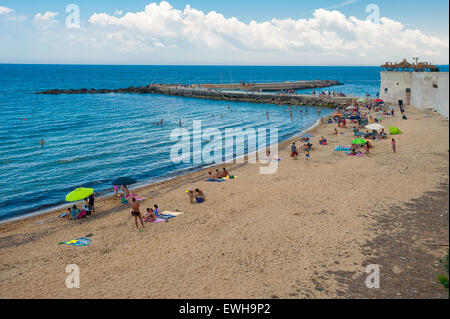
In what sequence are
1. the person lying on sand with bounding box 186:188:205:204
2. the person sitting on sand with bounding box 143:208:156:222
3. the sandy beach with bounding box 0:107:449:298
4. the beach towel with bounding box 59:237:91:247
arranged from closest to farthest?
the sandy beach with bounding box 0:107:449:298 < the beach towel with bounding box 59:237:91:247 < the person sitting on sand with bounding box 143:208:156:222 < the person lying on sand with bounding box 186:188:205:204

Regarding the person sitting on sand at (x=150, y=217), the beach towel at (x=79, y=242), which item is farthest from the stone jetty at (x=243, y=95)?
the beach towel at (x=79, y=242)

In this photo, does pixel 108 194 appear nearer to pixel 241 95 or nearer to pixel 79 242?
pixel 79 242

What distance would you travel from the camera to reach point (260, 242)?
1127cm

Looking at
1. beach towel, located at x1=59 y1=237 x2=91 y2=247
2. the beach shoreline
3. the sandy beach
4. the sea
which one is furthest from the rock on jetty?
beach towel, located at x1=59 y1=237 x2=91 y2=247

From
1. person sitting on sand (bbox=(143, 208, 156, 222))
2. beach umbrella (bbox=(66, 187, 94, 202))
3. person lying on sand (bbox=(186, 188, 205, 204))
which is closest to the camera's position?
person sitting on sand (bbox=(143, 208, 156, 222))

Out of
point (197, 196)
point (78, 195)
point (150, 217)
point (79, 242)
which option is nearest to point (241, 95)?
point (197, 196)

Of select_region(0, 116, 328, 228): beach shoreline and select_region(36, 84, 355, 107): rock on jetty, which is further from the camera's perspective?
select_region(36, 84, 355, 107): rock on jetty

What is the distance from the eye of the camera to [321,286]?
8.55 m

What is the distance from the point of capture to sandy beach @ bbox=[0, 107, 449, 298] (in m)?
8.84

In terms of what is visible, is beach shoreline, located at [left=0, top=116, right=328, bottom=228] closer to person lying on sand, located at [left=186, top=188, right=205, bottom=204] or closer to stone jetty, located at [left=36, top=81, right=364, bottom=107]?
person lying on sand, located at [left=186, top=188, right=205, bottom=204]

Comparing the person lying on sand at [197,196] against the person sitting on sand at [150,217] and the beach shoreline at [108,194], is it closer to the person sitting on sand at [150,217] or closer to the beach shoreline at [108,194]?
the person sitting on sand at [150,217]

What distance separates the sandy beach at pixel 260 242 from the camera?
8836 mm

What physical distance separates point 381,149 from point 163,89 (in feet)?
232
